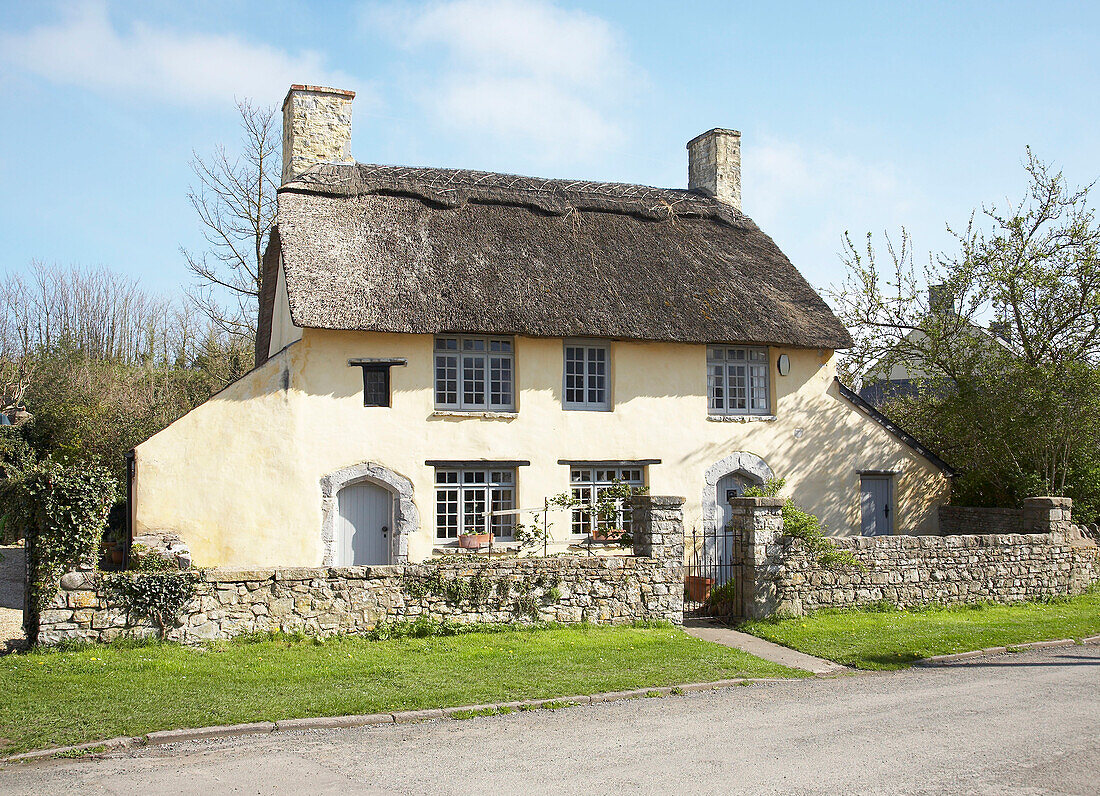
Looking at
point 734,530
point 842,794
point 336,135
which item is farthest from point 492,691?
point 336,135

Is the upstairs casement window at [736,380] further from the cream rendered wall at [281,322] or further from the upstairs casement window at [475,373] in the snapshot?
the cream rendered wall at [281,322]

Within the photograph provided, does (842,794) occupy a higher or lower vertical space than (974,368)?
lower

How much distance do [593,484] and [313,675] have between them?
7.85m

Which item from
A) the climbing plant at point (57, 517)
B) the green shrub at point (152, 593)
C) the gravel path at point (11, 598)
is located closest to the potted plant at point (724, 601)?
the green shrub at point (152, 593)

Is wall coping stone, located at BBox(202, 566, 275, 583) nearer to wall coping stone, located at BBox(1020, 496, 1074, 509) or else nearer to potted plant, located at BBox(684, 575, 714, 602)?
potted plant, located at BBox(684, 575, 714, 602)

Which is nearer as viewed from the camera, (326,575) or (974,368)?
(326,575)

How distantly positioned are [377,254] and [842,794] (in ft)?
39.6

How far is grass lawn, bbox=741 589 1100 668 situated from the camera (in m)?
11.3

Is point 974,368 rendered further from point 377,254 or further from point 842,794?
point 842,794

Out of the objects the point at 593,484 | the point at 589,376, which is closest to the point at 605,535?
the point at 593,484

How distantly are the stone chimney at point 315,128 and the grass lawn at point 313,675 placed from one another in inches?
414

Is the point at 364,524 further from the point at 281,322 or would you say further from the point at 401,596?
the point at 281,322

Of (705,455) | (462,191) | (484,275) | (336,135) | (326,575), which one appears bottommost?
(326,575)

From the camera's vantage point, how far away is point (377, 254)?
51.9 feet
